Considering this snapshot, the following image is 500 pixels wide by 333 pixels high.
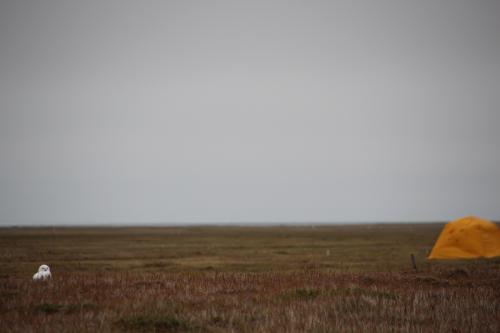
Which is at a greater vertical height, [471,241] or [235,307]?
[471,241]

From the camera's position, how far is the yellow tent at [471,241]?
34969 millimetres

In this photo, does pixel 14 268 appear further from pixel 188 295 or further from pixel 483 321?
pixel 483 321

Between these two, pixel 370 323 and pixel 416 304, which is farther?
pixel 416 304

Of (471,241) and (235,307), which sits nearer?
(235,307)

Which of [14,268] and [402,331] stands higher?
[402,331]

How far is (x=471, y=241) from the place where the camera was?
3512cm

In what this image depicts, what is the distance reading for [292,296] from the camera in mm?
15086

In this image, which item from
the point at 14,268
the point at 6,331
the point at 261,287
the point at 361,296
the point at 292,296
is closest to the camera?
the point at 6,331

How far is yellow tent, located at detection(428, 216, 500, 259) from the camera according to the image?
1377 inches

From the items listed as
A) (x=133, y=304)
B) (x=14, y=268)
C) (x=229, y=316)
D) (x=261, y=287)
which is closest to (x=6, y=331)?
(x=133, y=304)

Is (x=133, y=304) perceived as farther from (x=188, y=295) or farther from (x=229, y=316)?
(x=229, y=316)

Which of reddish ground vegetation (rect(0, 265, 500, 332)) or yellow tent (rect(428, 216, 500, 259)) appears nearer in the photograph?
reddish ground vegetation (rect(0, 265, 500, 332))

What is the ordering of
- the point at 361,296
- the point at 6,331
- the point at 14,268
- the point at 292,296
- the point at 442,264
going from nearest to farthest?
the point at 6,331 → the point at 361,296 → the point at 292,296 → the point at 14,268 → the point at 442,264

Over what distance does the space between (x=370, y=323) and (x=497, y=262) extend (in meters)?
27.3
